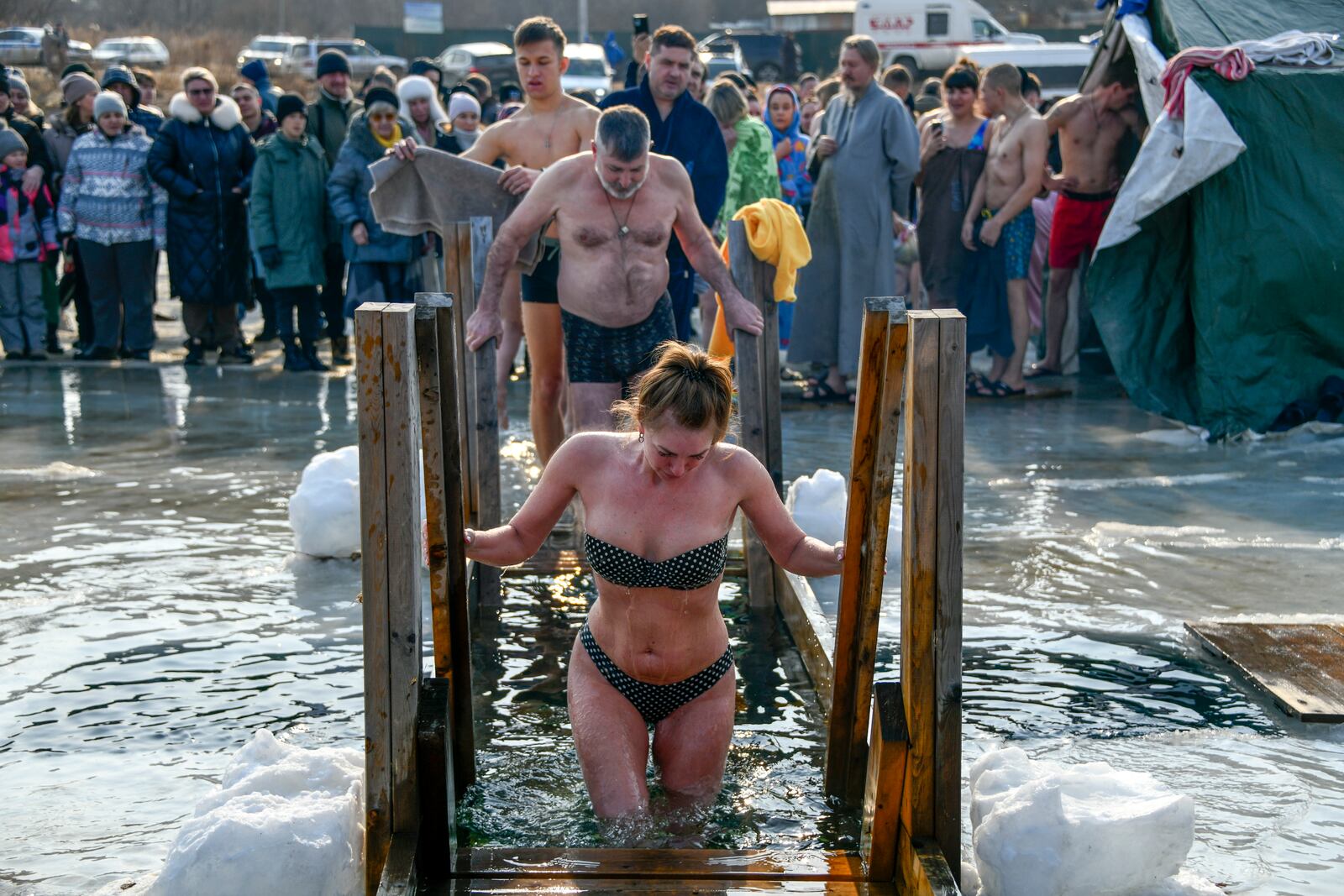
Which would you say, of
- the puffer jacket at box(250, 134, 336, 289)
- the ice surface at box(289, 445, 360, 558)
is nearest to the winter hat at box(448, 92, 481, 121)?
the puffer jacket at box(250, 134, 336, 289)

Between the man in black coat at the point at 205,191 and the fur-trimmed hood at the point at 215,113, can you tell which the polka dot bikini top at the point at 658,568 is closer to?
the man in black coat at the point at 205,191

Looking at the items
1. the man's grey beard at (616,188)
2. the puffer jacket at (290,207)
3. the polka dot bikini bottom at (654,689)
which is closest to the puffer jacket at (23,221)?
the puffer jacket at (290,207)

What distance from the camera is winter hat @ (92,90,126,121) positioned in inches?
437

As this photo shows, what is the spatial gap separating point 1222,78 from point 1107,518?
10.5ft

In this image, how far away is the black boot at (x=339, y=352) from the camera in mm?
11938

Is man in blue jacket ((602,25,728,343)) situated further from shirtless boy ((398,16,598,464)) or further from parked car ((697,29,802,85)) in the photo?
parked car ((697,29,802,85))

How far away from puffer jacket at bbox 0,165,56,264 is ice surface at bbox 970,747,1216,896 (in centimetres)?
995

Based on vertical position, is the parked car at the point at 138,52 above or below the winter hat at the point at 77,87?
above

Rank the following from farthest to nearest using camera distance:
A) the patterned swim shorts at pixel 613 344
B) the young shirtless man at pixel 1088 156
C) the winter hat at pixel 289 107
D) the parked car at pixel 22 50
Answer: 1. the parked car at pixel 22 50
2. the winter hat at pixel 289 107
3. the young shirtless man at pixel 1088 156
4. the patterned swim shorts at pixel 613 344

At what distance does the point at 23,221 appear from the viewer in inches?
443

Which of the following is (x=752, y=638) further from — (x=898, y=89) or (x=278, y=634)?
(x=898, y=89)

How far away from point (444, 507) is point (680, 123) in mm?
4020

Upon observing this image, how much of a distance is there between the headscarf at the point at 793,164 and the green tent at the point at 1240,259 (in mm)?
3139

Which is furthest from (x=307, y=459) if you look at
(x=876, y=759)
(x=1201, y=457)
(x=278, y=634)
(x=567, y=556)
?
(x=876, y=759)
